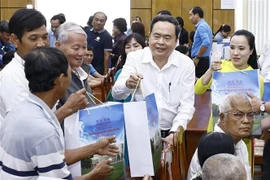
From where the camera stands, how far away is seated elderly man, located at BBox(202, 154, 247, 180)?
5.76 feet

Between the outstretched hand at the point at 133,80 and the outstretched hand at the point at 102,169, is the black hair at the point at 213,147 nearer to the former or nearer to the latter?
the outstretched hand at the point at 102,169

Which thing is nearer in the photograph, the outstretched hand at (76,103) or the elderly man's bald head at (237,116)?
the outstretched hand at (76,103)

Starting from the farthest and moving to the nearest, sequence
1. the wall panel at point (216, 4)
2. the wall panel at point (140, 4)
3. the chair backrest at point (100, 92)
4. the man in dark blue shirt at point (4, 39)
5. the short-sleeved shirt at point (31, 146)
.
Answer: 1. the wall panel at point (140, 4)
2. the wall panel at point (216, 4)
3. the man in dark blue shirt at point (4, 39)
4. the chair backrest at point (100, 92)
5. the short-sleeved shirt at point (31, 146)

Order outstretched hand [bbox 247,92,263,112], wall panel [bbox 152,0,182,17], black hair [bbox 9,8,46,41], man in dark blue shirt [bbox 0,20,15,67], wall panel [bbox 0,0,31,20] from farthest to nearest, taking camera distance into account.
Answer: wall panel [bbox 0,0,31,20]
wall panel [bbox 152,0,182,17]
man in dark blue shirt [bbox 0,20,15,67]
outstretched hand [bbox 247,92,263,112]
black hair [bbox 9,8,46,41]

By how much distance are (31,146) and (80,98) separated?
51 centimetres

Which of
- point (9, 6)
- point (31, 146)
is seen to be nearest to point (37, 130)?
point (31, 146)

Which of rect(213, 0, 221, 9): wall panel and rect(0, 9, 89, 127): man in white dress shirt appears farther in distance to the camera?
rect(213, 0, 221, 9): wall panel

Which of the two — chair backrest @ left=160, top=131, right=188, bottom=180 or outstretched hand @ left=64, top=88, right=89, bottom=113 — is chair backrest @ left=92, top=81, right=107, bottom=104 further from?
outstretched hand @ left=64, top=88, right=89, bottom=113

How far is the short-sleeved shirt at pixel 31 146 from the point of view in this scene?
5.53 feet

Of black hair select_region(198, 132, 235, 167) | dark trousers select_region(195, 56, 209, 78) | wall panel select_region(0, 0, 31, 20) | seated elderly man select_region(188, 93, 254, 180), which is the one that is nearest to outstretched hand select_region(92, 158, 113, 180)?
black hair select_region(198, 132, 235, 167)

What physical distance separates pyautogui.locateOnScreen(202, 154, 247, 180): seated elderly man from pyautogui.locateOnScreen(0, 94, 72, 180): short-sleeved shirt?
0.46 meters

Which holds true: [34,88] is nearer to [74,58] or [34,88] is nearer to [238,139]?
[74,58]

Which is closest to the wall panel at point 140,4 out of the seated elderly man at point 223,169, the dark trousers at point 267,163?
the dark trousers at point 267,163

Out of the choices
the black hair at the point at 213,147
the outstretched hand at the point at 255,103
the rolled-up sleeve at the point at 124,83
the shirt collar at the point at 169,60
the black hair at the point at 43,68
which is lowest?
the black hair at the point at 213,147
